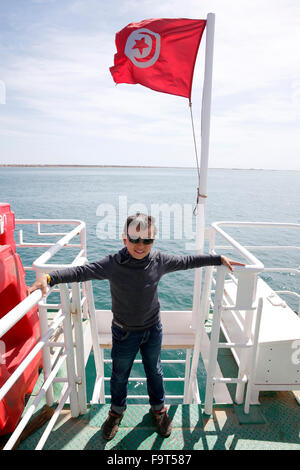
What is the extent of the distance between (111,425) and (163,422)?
1.42 ft

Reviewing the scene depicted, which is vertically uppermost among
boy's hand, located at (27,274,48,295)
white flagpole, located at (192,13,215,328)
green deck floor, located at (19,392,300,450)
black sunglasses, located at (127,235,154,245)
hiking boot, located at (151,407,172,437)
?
white flagpole, located at (192,13,215,328)

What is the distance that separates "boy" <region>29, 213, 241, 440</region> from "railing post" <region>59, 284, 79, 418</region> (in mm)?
252

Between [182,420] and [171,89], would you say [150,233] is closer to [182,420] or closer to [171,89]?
[182,420]

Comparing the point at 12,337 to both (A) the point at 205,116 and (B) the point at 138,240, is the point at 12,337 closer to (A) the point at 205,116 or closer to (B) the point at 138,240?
(B) the point at 138,240

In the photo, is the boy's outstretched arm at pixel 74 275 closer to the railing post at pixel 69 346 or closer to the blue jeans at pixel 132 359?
the railing post at pixel 69 346

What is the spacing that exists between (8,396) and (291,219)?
3539 centimetres

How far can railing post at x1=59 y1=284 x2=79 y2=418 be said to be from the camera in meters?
2.28

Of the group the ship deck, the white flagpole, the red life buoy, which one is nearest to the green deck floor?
the ship deck

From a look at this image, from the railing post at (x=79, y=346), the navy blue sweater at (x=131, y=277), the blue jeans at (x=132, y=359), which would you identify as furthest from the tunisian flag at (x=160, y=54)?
the blue jeans at (x=132, y=359)

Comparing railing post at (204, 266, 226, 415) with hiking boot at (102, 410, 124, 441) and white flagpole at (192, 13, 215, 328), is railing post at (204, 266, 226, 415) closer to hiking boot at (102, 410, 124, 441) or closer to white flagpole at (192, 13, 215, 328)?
hiking boot at (102, 410, 124, 441)

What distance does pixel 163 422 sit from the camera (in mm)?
2443

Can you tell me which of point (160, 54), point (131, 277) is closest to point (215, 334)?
point (131, 277)

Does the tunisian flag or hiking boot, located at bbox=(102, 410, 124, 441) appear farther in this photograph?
the tunisian flag

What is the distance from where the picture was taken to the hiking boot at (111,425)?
2342 millimetres
